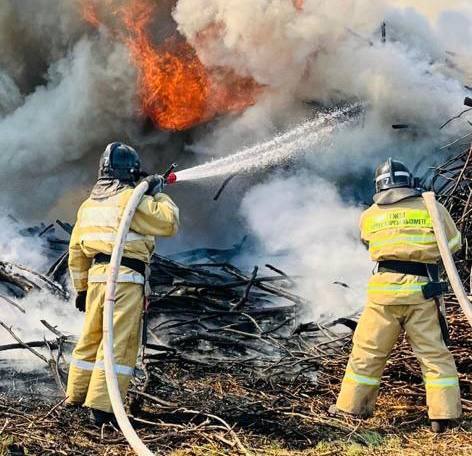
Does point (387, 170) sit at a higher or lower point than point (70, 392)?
higher

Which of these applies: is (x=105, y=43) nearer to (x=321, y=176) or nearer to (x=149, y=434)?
(x=321, y=176)

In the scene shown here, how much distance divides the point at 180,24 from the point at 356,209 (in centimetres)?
417

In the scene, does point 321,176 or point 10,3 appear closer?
point 321,176

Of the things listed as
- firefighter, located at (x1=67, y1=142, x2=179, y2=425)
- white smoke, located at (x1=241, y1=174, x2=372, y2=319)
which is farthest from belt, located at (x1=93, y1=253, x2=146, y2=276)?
white smoke, located at (x1=241, y1=174, x2=372, y2=319)

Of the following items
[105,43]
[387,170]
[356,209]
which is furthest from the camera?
[105,43]

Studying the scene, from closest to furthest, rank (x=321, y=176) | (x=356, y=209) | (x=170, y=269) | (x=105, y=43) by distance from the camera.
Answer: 1. (x=170, y=269)
2. (x=356, y=209)
3. (x=321, y=176)
4. (x=105, y=43)

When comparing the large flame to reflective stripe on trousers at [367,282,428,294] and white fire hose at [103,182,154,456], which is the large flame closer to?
white fire hose at [103,182,154,456]

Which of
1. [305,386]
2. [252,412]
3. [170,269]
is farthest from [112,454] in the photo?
[170,269]

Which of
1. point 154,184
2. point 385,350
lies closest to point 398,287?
point 385,350

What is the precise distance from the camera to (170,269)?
7781 mm

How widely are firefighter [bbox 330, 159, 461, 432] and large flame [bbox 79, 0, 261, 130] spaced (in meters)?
6.22

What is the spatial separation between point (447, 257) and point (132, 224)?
216 cm

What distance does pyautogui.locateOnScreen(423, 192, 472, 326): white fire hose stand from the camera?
4023mm

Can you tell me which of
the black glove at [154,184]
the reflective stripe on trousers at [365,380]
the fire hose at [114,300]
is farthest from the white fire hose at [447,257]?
the fire hose at [114,300]
